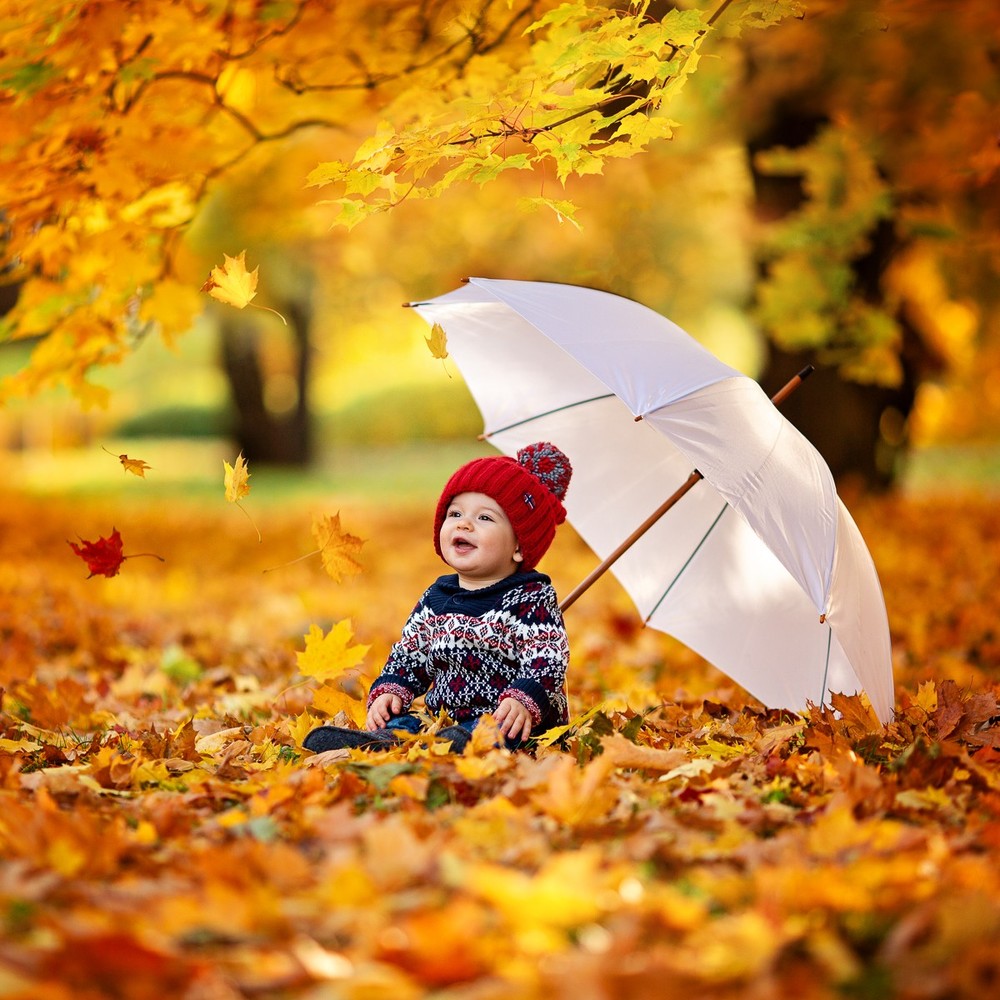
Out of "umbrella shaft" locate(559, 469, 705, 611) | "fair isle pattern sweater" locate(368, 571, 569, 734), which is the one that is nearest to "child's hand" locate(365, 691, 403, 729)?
"fair isle pattern sweater" locate(368, 571, 569, 734)

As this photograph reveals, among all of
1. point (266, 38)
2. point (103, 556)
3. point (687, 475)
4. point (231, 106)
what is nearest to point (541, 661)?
point (687, 475)

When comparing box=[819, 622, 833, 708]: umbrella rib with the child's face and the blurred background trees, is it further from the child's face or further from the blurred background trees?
the blurred background trees

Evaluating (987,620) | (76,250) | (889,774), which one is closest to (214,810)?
(889,774)

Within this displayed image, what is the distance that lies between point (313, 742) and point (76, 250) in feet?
7.44

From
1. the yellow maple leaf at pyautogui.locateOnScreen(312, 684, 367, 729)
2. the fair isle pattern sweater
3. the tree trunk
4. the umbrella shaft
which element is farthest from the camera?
the tree trunk

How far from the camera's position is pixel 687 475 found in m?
4.09

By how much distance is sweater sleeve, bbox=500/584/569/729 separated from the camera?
10.8ft

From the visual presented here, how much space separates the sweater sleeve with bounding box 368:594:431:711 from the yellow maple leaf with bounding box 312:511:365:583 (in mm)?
257

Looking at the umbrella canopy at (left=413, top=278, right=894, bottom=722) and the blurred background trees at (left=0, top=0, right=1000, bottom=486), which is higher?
the blurred background trees at (left=0, top=0, right=1000, bottom=486)

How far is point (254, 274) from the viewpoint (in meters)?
3.13

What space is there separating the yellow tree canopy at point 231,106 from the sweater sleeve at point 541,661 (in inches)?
50.2

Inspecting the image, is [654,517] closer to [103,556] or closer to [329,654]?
[329,654]

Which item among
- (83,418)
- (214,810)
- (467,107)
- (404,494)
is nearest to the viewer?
(214,810)

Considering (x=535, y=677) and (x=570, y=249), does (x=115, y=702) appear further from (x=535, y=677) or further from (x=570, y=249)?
(x=570, y=249)
